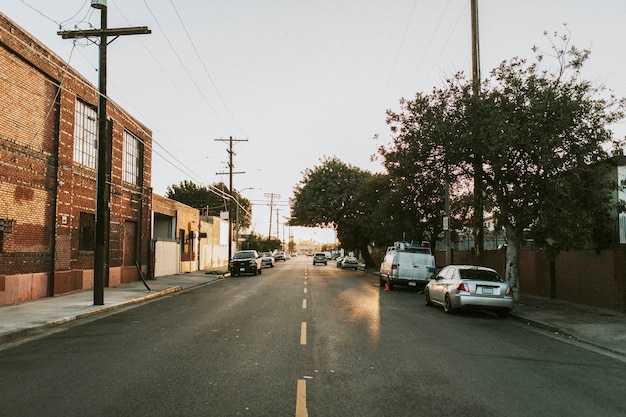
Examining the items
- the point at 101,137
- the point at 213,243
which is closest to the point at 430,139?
the point at 101,137

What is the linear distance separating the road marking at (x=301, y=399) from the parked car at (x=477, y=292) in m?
9.11

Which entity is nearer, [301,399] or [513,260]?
[301,399]

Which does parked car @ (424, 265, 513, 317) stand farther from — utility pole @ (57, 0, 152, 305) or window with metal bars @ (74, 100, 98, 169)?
window with metal bars @ (74, 100, 98, 169)

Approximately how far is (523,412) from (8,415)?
5.51 meters

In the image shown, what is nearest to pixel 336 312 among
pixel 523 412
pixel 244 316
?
pixel 244 316

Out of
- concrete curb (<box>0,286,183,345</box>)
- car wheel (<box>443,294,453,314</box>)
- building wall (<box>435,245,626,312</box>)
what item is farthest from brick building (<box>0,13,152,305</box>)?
building wall (<box>435,245,626,312</box>)

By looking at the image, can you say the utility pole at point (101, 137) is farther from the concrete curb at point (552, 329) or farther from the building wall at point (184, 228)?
the building wall at point (184, 228)

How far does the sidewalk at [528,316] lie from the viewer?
36.9 feet

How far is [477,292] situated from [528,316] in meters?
1.53

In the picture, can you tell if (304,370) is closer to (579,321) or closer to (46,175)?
(579,321)

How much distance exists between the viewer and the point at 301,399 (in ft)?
20.0

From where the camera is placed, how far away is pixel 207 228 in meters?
50.5

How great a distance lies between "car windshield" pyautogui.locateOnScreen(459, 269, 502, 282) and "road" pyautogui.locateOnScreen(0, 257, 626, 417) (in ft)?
6.63

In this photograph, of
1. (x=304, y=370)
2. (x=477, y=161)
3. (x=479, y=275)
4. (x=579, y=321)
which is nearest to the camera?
(x=304, y=370)
